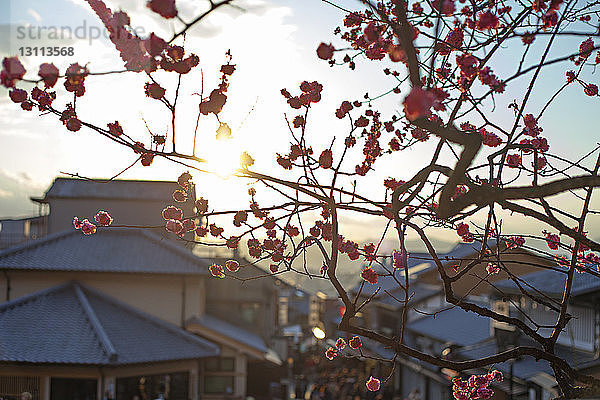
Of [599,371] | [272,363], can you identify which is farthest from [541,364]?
[272,363]

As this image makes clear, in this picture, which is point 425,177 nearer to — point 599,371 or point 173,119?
point 173,119

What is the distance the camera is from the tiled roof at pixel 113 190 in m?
24.2

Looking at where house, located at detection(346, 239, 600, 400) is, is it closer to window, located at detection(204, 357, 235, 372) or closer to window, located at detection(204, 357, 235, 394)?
window, located at detection(204, 357, 235, 372)

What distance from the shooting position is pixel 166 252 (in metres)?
21.4

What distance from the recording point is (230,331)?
2131 centimetres

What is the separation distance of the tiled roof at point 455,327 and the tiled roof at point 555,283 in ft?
12.6

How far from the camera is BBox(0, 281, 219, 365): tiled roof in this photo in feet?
54.3

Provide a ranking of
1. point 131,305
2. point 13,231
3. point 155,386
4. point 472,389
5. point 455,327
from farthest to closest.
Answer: point 455,327 → point 13,231 → point 131,305 → point 155,386 → point 472,389

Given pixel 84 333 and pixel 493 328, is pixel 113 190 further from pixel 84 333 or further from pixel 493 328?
pixel 493 328

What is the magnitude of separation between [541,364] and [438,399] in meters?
5.84

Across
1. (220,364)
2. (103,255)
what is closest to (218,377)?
(220,364)

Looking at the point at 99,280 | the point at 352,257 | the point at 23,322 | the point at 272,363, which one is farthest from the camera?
the point at 272,363

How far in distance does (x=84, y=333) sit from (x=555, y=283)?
561 inches

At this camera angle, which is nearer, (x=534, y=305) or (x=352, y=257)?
(x=352, y=257)
